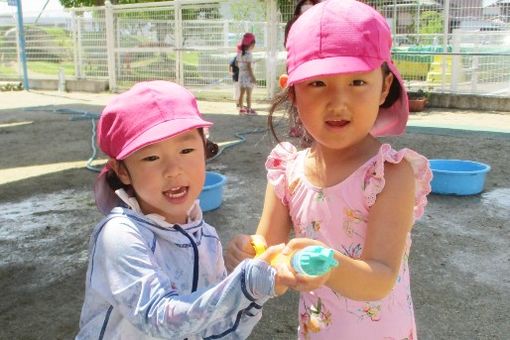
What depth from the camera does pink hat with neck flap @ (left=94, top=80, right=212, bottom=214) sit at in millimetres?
1228

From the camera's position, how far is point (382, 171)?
1.24m

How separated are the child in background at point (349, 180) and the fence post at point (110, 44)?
12092mm

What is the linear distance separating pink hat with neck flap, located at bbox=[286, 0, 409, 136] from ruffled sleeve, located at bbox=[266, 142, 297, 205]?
308 mm

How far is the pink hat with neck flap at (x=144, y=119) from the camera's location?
123 centimetres

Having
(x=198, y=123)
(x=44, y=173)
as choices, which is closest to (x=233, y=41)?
(x=44, y=173)

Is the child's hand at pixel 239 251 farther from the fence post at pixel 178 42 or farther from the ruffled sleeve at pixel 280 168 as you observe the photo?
the fence post at pixel 178 42

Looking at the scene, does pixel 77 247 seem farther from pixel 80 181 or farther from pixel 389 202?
pixel 389 202

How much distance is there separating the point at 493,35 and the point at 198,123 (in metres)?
8.90

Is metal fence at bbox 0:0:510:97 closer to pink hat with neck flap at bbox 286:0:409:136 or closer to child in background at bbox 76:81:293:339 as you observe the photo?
pink hat with neck flap at bbox 286:0:409:136

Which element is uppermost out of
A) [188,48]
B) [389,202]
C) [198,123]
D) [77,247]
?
[188,48]

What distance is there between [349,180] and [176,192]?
40 cm

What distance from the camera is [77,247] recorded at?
3455 mm

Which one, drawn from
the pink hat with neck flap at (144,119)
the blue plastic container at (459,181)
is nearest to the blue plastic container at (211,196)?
the blue plastic container at (459,181)

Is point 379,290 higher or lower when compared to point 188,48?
lower
